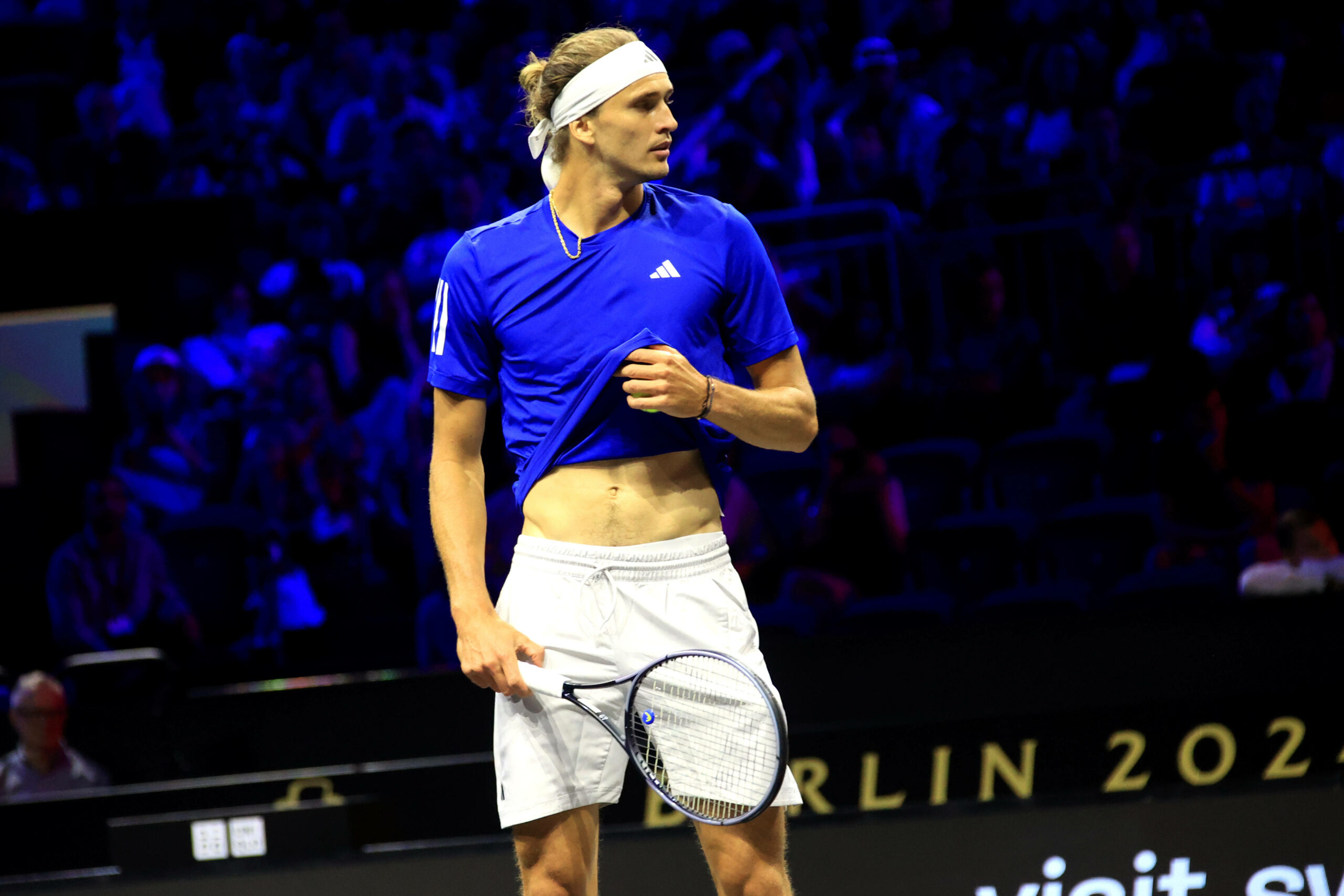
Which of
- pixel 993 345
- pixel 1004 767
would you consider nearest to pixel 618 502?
pixel 1004 767

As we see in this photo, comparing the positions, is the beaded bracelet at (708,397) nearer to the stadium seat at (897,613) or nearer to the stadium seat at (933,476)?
the stadium seat at (897,613)

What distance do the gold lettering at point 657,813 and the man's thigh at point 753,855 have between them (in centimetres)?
194

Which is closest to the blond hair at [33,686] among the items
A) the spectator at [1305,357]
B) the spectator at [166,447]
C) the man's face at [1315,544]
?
the spectator at [166,447]

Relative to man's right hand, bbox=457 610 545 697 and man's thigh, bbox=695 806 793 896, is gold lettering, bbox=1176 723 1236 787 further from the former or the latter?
man's right hand, bbox=457 610 545 697

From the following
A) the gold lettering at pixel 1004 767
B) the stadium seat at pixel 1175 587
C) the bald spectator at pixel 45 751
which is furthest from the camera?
the stadium seat at pixel 1175 587

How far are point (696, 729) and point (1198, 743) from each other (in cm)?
241

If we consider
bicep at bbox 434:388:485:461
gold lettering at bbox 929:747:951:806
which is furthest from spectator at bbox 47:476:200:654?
bicep at bbox 434:388:485:461

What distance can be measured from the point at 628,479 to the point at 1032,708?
104 inches

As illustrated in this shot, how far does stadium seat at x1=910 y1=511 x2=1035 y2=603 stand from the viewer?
20.0ft

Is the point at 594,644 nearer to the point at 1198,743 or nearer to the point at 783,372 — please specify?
the point at 783,372

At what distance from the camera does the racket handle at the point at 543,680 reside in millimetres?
2156

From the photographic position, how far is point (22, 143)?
848cm

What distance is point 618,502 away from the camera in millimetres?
2219

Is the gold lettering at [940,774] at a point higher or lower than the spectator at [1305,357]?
lower
